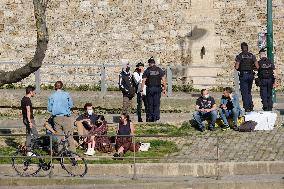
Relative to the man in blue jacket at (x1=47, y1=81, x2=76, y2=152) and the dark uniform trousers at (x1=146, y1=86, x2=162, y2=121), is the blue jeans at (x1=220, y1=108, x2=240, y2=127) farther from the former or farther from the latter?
the man in blue jacket at (x1=47, y1=81, x2=76, y2=152)

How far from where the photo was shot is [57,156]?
60.7 ft

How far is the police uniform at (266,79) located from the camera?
889 inches

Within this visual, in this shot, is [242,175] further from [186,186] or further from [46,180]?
[46,180]

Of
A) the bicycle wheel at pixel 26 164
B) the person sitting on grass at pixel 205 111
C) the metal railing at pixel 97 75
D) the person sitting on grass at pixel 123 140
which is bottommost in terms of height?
the bicycle wheel at pixel 26 164

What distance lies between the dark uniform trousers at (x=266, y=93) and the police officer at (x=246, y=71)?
33 cm

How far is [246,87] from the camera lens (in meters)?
22.9

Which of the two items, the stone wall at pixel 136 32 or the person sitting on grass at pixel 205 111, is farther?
the stone wall at pixel 136 32

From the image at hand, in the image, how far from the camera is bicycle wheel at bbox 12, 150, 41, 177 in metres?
18.3

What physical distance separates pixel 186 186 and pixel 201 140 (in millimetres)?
3433

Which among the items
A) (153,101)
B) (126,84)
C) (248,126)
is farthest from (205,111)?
(126,84)

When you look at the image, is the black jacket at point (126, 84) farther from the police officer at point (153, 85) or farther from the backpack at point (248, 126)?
the backpack at point (248, 126)

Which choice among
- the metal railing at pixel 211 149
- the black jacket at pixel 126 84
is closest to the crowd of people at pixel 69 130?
the metal railing at pixel 211 149

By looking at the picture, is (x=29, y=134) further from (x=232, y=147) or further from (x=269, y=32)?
(x=269, y=32)

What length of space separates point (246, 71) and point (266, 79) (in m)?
0.54
